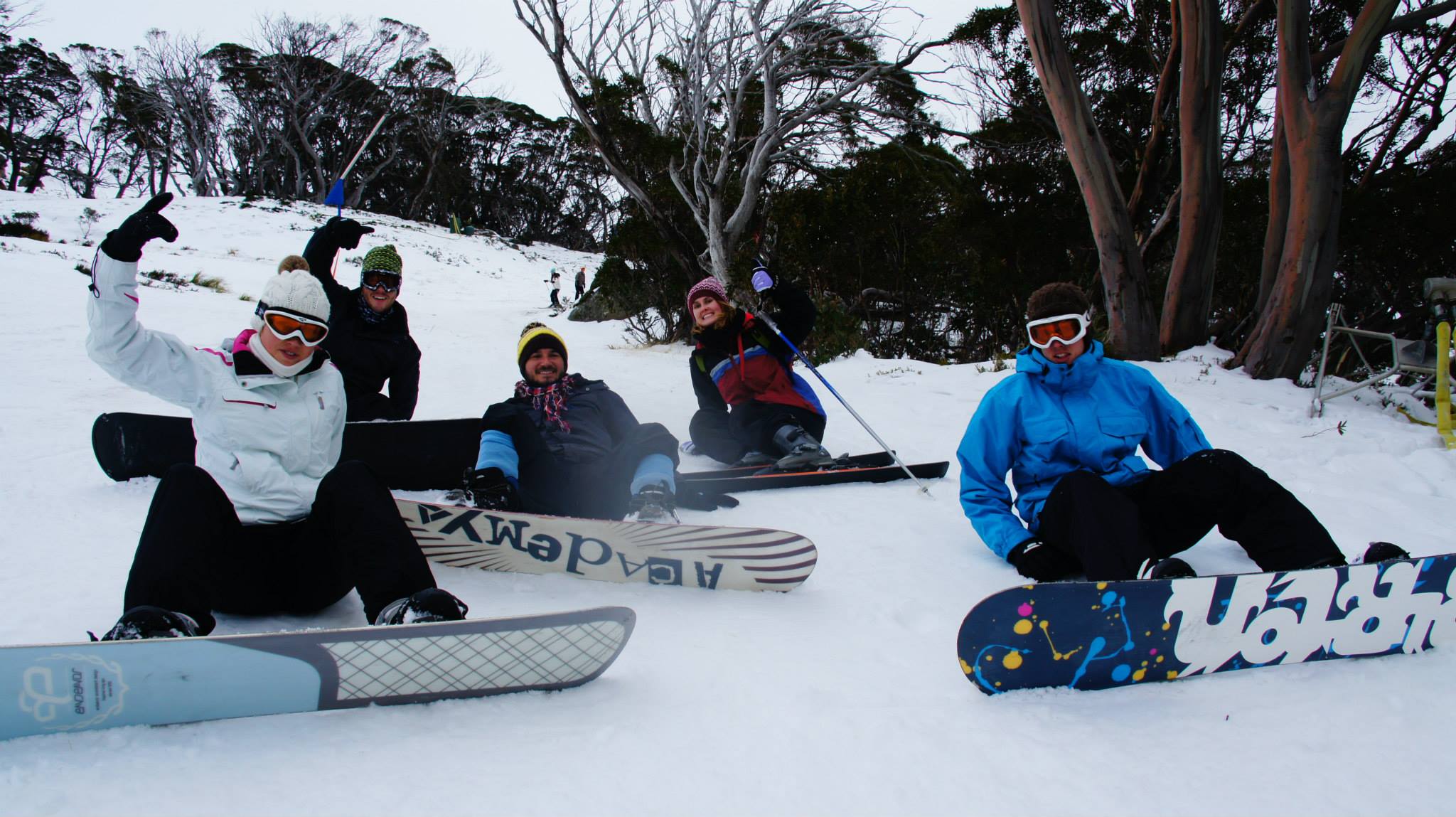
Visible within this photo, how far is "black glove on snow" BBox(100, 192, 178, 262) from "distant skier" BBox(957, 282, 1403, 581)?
251 cm

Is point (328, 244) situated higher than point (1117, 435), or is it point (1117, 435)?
point (328, 244)

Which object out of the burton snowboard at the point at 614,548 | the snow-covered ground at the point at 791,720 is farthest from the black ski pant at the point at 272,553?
the burton snowboard at the point at 614,548

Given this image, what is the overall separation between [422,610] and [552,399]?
64.7 inches

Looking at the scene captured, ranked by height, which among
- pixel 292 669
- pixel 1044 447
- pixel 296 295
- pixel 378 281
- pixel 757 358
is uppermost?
pixel 378 281

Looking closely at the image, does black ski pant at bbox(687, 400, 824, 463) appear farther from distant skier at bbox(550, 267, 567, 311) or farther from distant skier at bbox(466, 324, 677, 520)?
distant skier at bbox(550, 267, 567, 311)

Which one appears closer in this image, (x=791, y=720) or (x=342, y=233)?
(x=791, y=720)

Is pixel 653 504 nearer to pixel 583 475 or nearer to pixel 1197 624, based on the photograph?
pixel 583 475

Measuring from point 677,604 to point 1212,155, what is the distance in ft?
24.1

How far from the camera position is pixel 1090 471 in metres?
2.50

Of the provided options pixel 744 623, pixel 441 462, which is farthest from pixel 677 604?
pixel 441 462

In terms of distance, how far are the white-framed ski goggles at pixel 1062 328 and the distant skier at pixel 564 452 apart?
4.95 feet

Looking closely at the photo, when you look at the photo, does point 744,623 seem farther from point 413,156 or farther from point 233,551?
point 413,156

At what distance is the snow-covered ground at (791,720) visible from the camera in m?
1.47

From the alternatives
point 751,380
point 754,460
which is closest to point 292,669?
point 754,460
